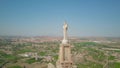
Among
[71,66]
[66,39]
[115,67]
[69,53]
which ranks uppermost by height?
[66,39]

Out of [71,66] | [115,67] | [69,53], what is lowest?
[115,67]

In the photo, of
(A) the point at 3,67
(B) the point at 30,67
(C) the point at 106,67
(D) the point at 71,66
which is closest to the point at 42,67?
(B) the point at 30,67

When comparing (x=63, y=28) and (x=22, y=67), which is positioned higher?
(x=63, y=28)

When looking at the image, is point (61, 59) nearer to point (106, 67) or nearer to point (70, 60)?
point (70, 60)

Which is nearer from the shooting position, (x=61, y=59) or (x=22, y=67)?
(x=61, y=59)

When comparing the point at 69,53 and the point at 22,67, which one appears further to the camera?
the point at 22,67

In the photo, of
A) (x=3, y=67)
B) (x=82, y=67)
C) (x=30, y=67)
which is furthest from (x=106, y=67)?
(x=3, y=67)

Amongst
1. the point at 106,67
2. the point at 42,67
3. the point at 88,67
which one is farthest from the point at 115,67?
the point at 42,67

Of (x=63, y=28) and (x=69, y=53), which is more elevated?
(x=63, y=28)

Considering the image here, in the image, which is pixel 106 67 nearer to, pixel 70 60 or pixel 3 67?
pixel 3 67
